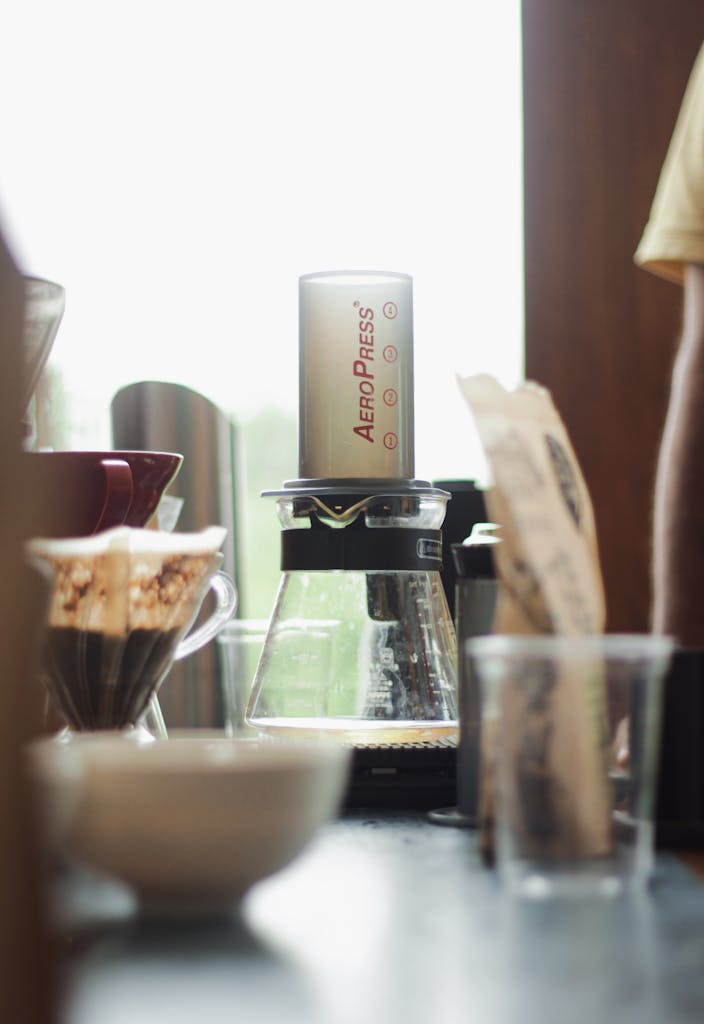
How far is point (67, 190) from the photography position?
311 cm

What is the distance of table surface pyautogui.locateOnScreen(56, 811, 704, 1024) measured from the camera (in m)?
0.38

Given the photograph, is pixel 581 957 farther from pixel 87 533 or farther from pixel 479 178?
pixel 479 178

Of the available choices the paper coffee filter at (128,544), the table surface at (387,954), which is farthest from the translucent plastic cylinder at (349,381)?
the table surface at (387,954)

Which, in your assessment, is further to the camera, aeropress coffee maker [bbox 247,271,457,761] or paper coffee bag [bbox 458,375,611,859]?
aeropress coffee maker [bbox 247,271,457,761]

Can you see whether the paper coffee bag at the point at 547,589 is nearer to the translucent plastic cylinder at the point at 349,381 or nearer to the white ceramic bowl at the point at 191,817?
the white ceramic bowl at the point at 191,817

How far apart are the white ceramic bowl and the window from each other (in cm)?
231

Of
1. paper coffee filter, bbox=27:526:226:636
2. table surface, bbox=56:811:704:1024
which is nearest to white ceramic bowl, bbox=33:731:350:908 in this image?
table surface, bbox=56:811:704:1024

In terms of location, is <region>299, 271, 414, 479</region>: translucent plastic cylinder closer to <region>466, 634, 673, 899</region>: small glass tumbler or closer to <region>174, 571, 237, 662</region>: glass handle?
<region>174, 571, 237, 662</region>: glass handle

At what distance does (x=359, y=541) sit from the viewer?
0.94 m

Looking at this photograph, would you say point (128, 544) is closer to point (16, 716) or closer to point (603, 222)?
point (16, 716)

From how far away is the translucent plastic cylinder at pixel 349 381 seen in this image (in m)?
0.96

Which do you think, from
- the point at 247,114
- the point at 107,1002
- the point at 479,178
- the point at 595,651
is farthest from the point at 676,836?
the point at 247,114

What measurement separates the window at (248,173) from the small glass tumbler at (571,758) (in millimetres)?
2223

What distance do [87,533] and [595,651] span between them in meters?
0.36
